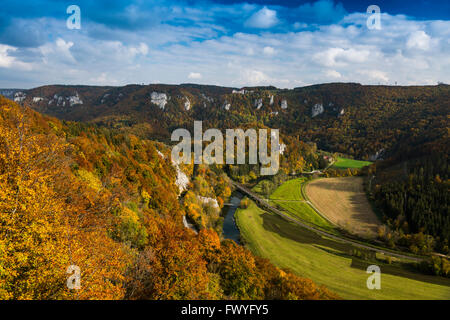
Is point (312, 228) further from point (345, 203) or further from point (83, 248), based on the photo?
point (83, 248)

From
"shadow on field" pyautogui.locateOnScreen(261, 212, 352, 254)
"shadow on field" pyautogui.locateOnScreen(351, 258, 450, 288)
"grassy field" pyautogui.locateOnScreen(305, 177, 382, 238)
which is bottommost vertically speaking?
"shadow on field" pyautogui.locateOnScreen(351, 258, 450, 288)

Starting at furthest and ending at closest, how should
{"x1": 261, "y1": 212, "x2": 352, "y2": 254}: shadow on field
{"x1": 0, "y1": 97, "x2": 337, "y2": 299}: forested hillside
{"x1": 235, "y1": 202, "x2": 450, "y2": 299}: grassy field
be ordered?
→ {"x1": 261, "y1": 212, "x2": 352, "y2": 254}: shadow on field
{"x1": 235, "y1": 202, "x2": 450, "y2": 299}: grassy field
{"x1": 0, "y1": 97, "x2": 337, "y2": 299}: forested hillside

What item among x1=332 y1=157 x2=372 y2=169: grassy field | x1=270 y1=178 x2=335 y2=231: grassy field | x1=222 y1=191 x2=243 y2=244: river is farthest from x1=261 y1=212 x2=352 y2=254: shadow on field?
x1=332 y1=157 x2=372 y2=169: grassy field

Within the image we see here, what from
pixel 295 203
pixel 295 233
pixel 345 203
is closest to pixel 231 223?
pixel 295 233

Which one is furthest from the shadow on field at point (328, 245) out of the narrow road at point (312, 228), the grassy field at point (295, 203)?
the grassy field at point (295, 203)

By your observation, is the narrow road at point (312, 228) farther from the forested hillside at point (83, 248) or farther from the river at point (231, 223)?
the forested hillside at point (83, 248)

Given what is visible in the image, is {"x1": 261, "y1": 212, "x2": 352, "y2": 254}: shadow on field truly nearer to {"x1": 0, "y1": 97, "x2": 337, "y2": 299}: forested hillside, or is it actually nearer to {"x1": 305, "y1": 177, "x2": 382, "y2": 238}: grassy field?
{"x1": 305, "y1": 177, "x2": 382, "y2": 238}: grassy field
